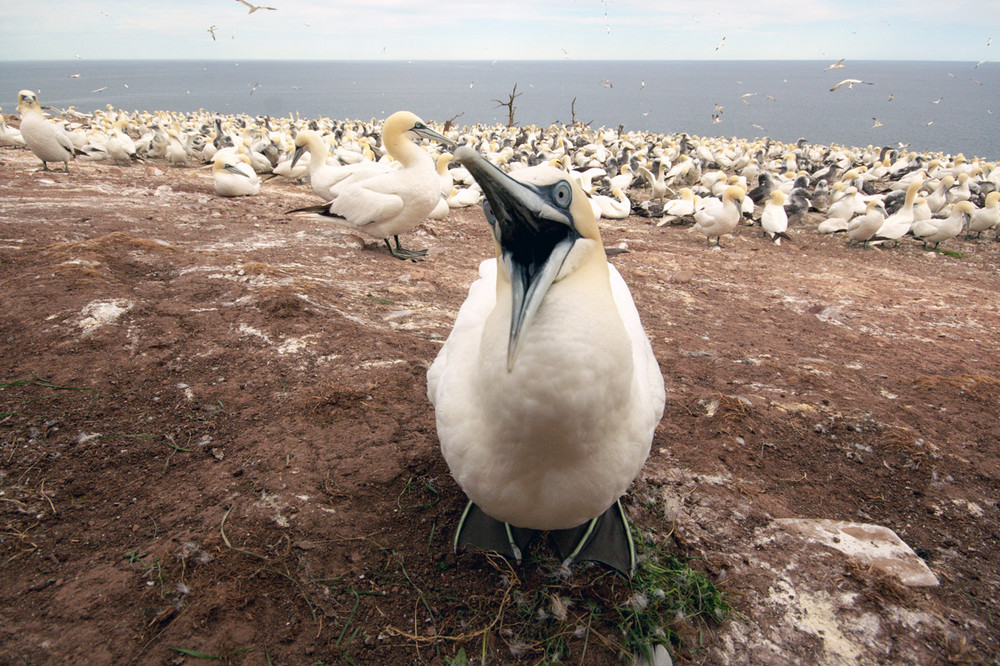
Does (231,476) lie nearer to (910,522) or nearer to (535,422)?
(535,422)

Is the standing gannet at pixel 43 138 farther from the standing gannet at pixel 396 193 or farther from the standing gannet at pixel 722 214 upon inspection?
the standing gannet at pixel 722 214

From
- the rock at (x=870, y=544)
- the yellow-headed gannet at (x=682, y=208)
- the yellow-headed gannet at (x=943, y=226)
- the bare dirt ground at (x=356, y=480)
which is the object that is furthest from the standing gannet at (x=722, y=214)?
the rock at (x=870, y=544)

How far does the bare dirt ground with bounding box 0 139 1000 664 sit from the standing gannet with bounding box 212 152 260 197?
4491 millimetres

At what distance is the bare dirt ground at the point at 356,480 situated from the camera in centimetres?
218

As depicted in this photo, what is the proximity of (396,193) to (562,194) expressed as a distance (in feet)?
20.9

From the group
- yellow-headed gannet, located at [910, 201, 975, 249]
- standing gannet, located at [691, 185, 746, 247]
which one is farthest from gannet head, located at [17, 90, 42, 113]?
yellow-headed gannet, located at [910, 201, 975, 249]

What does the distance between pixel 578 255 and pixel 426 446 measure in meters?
1.82

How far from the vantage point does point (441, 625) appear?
87.2 inches

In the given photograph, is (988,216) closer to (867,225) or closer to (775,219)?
(867,225)

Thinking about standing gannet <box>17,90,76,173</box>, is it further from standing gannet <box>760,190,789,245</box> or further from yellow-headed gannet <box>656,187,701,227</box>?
standing gannet <box>760,190,789,245</box>

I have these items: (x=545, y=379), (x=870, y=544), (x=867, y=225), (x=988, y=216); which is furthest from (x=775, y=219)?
(x=545, y=379)

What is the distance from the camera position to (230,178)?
1015 cm

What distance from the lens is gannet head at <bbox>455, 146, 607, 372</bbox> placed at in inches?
60.1

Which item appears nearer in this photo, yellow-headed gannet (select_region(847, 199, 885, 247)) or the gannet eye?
the gannet eye
